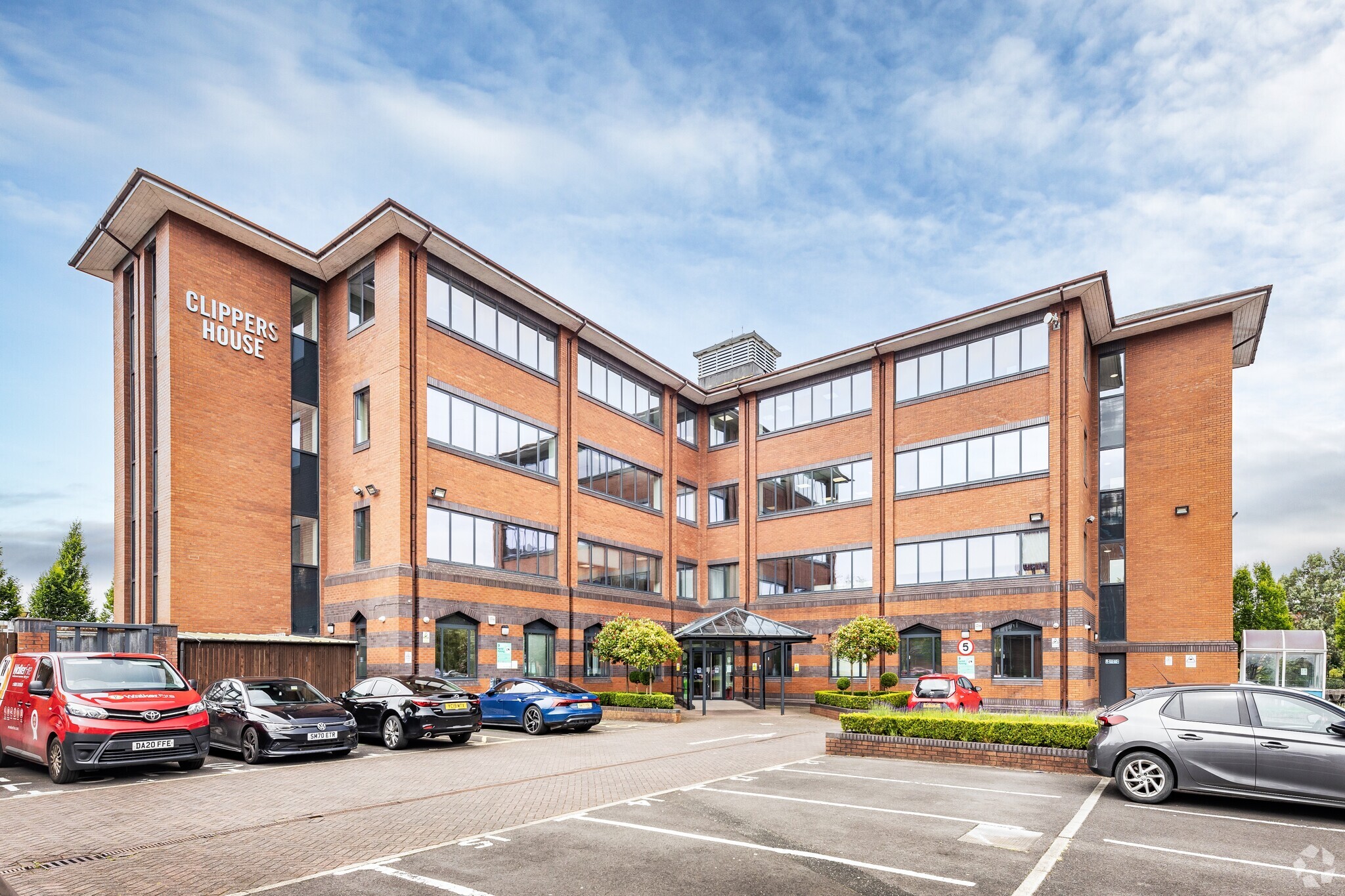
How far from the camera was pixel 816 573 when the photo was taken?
107ft

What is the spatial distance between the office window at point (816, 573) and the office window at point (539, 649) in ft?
32.9

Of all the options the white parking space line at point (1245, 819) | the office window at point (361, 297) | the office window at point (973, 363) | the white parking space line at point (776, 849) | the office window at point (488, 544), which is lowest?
the white parking space line at point (1245, 819)

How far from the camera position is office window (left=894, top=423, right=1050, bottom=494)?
2756 cm

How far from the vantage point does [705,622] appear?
2817cm

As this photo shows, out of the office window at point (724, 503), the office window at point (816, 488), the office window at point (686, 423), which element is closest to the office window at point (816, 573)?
the office window at point (816, 488)

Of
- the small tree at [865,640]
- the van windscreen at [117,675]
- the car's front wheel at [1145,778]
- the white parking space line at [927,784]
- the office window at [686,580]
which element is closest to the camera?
the car's front wheel at [1145,778]

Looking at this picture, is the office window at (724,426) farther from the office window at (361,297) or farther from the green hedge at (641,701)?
the office window at (361,297)

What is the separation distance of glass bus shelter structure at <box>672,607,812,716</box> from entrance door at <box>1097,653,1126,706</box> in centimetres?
993

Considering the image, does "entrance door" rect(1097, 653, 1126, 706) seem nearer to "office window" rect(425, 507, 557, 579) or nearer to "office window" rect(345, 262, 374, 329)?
"office window" rect(425, 507, 557, 579)

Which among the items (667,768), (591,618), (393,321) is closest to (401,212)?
(393,321)

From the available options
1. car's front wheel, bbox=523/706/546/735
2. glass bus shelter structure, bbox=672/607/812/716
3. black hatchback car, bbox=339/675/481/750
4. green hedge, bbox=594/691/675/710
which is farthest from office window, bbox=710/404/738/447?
black hatchback car, bbox=339/675/481/750

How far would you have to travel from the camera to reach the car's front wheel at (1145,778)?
10102 mm

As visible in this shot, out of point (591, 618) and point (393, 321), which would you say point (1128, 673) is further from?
point (393, 321)

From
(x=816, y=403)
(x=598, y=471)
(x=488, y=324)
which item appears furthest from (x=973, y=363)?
(x=488, y=324)
